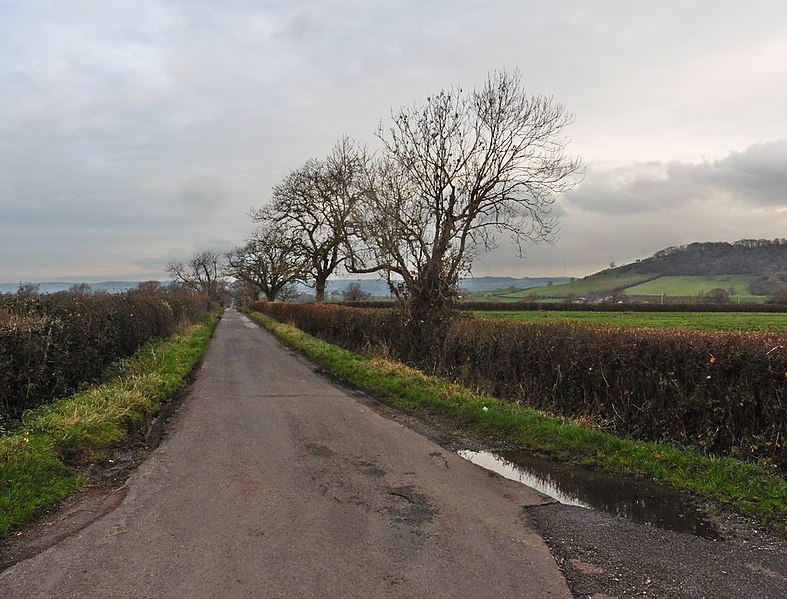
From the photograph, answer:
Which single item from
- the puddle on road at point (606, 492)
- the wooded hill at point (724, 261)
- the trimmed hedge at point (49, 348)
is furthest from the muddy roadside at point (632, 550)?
the wooded hill at point (724, 261)

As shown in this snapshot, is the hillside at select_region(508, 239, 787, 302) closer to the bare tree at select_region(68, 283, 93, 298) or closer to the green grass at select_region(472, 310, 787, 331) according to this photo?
the green grass at select_region(472, 310, 787, 331)

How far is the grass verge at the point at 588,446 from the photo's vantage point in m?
5.33

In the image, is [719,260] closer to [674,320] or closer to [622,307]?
[622,307]

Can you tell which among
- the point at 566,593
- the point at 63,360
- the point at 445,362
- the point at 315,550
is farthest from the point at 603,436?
the point at 63,360

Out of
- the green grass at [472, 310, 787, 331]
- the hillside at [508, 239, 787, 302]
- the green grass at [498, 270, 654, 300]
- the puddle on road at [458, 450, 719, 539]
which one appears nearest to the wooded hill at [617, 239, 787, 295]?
the hillside at [508, 239, 787, 302]

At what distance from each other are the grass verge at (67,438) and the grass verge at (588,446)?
465 centimetres

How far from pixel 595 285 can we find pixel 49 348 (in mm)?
100630

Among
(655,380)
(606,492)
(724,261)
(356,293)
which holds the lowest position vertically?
(606,492)

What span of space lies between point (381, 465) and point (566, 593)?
127 inches

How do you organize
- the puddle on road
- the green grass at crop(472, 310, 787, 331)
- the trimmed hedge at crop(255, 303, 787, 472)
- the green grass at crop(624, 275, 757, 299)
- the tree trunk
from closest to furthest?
1. the puddle on road
2. the trimmed hedge at crop(255, 303, 787, 472)
3. the green grass at crop(472, 310, 787, 331)
4. the tree trunk
5. the green grass at crop(624, 275, 757, 299)

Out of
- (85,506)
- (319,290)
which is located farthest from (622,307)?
(85,506)

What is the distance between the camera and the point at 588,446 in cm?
701

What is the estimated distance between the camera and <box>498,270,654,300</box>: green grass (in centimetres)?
8995

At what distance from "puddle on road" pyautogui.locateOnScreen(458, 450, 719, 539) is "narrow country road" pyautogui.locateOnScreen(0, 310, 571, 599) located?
35cm
